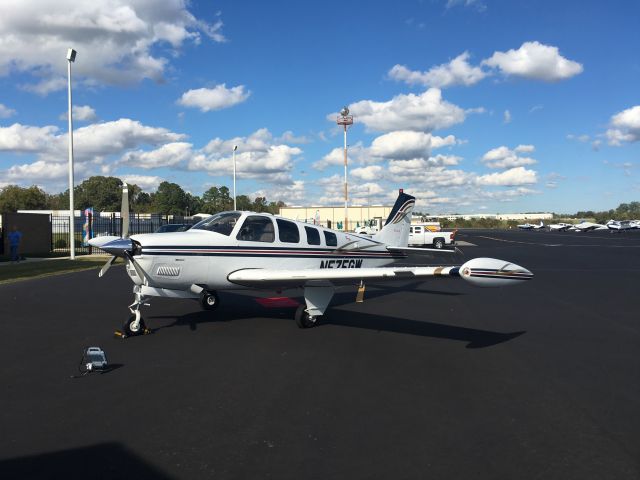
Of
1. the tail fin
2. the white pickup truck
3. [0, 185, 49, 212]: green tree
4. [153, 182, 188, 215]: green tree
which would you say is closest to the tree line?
[153, 182, 188, 215]: green tree

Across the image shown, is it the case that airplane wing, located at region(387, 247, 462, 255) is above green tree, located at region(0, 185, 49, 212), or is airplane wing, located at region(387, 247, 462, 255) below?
below

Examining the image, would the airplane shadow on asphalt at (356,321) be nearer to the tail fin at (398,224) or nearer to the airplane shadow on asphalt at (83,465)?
the tail fin at (398,224)

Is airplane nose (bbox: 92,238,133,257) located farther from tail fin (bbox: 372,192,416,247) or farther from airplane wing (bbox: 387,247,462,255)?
tail fin (bbox: 372,192,416,247)

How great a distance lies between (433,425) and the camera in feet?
15.0

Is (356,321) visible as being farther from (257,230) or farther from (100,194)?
(100,194)

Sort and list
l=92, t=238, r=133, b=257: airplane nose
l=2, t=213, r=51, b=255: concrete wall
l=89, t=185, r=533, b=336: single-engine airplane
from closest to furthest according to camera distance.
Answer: l=92, t=238, r=133, b=257: airplane nose, l=89, t=185, r=533, b=336: single-engine airplane, l=2, t=213, r=51, b=255: concrete wall

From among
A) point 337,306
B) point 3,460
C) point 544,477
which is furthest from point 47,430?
point 337,306

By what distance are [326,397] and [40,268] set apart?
19.6 meters


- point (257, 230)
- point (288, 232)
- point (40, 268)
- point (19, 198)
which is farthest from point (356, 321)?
point (19, 198)

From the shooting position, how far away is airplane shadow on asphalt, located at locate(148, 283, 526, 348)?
8.45 meters

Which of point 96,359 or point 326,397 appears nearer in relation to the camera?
point 326,397

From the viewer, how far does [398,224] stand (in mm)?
13477

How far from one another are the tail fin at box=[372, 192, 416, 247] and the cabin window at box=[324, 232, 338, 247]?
2455 millimetres

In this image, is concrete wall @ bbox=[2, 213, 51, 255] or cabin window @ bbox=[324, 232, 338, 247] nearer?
cabin window @ bbox=[324, 232, 338, 247]
